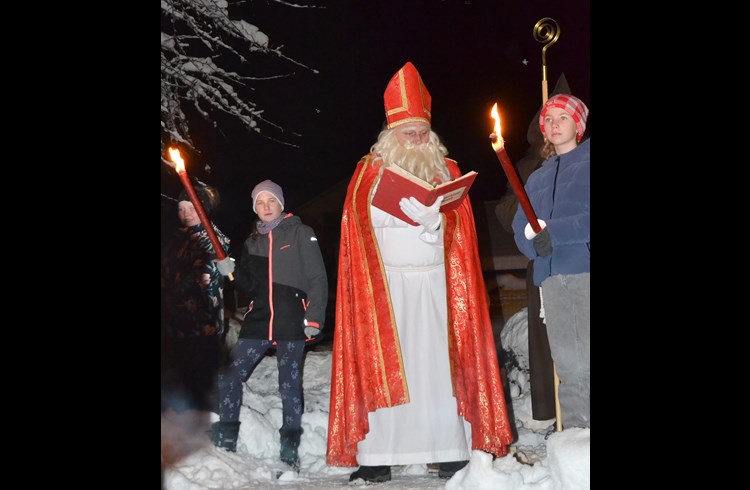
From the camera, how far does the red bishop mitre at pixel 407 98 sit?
15.1 feet

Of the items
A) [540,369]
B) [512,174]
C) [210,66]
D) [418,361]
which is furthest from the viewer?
[210,66]

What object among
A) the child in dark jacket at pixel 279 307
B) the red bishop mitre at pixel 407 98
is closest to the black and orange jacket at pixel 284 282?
the child in dark jacket at pixel 279 307

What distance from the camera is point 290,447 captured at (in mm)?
4844

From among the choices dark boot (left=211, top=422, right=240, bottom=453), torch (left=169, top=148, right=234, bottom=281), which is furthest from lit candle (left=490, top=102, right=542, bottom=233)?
dark boot (left=211, top=422, right=240, bottom=453)

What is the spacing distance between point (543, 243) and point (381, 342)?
106cm

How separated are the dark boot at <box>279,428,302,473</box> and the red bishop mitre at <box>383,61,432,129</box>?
6.38 ft

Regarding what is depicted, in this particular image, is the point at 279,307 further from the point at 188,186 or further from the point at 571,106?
the point at 571,106

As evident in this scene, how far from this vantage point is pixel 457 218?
4633 mm

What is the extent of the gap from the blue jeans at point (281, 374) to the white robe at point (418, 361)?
0.57 meters

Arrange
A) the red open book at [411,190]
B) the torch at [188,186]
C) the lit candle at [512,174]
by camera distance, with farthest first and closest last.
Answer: the torch at [188,186], the red open book at [411,190], the lit candle at [512,174]

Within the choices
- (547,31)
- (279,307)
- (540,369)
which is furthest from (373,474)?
(547,31)

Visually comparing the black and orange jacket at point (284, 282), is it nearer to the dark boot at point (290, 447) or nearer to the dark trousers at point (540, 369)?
the dark boot at point (290, 447)
